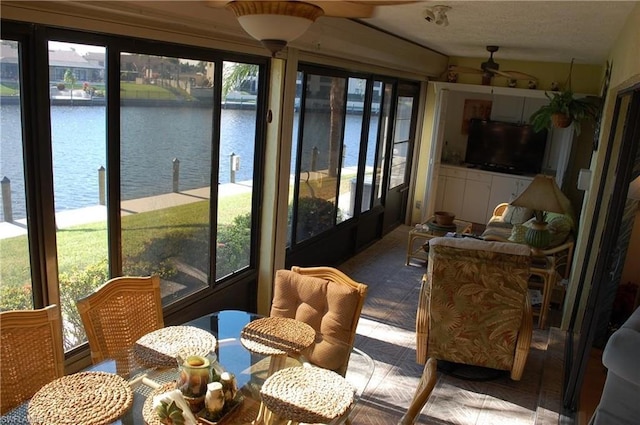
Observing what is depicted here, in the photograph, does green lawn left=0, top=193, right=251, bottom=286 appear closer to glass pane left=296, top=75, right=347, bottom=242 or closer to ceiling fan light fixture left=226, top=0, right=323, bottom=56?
glass pane left=296, top=75, right=347, bottom=242

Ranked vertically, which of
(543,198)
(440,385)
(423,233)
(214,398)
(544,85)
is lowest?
(440,385)

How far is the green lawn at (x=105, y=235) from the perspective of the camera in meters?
2.35

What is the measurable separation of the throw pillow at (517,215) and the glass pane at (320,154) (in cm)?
225

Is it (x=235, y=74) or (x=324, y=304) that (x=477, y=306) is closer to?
(x=324, y=304)

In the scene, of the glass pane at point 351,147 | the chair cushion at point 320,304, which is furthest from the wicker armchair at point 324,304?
the glass pane at point 351,147

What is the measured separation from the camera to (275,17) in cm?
128

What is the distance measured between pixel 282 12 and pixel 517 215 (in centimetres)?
550

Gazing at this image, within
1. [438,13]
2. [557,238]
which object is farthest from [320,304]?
[557,238]

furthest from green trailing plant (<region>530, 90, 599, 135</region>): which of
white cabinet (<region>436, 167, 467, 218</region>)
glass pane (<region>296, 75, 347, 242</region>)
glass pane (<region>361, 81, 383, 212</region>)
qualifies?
glass pane (<region>296, 75, 347, 242</region>)

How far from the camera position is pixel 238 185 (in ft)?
12.6

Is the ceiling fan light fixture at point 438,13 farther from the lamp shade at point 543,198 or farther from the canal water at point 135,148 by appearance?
the lamp shade at point 543,198

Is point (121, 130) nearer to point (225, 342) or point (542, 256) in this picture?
point (225, 342)

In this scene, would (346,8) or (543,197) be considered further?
(543,197)

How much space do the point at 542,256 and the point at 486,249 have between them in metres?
1.73
